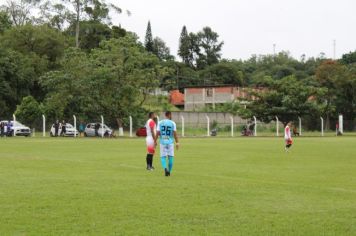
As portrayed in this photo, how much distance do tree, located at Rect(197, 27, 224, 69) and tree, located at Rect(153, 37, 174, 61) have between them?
6.98 meters

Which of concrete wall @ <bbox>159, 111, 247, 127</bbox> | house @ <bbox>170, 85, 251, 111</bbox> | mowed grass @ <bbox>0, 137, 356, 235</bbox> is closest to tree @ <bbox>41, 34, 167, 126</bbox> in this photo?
concrete wall @ <bbox>159, 111, 247, 127</bbox>

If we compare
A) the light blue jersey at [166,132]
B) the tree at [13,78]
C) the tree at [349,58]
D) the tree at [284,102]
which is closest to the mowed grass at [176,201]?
the light blue jersey at [166,132]

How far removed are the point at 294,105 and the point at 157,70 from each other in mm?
15390

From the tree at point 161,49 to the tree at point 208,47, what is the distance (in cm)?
698

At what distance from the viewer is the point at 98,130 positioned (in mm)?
57875

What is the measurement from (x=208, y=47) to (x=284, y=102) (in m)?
68.0

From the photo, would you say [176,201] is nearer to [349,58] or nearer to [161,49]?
[349,58]

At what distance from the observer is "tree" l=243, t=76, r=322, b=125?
214ft

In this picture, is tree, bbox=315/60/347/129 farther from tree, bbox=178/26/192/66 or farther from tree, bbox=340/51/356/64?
tree, bbox=178/26/192/66

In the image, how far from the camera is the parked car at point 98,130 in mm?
57344

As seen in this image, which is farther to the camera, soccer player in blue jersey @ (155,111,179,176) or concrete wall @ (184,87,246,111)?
concrete wall @ (184,87,246,111)

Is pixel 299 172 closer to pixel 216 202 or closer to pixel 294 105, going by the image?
pixel 216 202

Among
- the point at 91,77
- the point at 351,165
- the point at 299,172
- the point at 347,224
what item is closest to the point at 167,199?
the point at 347,224

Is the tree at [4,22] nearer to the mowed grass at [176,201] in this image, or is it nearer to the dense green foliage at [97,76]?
the dense green foliage at [97,76]
